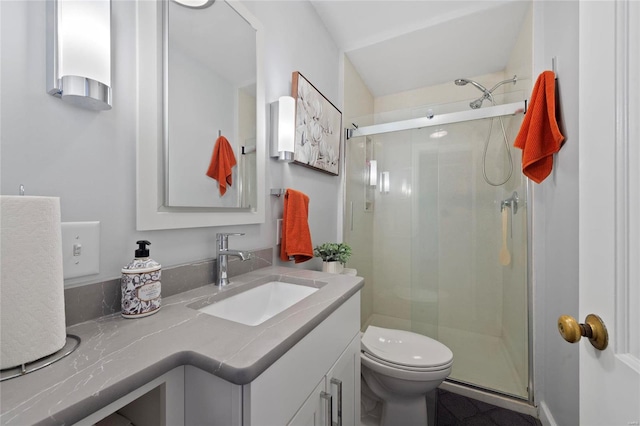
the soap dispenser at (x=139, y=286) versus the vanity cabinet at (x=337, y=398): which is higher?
the soap dispenser at (x=139, y=286)

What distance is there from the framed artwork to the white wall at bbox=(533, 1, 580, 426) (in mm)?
1189

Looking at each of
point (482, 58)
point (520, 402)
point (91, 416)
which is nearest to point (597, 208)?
point (91, 416)

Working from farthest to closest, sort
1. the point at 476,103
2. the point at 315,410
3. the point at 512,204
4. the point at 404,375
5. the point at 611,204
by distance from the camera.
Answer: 1. the point at 476,103
2. the point at 512,204
3. the point at 404,375
4. the point at 315,410
5. the point at 611,204

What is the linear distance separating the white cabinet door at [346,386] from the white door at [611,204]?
571mm

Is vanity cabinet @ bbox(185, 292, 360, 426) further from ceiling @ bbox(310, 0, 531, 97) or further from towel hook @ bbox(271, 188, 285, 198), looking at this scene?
ceiling @ bbox(310, 0, 531, 97)

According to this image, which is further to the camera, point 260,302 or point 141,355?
point 260,302

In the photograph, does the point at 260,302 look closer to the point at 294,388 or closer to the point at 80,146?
the point at 294,388

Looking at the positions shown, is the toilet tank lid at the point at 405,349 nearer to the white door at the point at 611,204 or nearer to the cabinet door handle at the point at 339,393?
the cabinet door handle at the point at 339,393

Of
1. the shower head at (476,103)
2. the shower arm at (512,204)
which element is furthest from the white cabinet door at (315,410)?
the shower head at (476,103)

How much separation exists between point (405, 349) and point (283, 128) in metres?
1.29

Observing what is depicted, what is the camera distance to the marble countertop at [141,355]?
0.34 metres

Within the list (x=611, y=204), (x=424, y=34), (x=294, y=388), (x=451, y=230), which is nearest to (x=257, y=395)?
(x=294, y=388)

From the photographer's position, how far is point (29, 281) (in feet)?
1.35

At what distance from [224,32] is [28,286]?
1.02 metres
